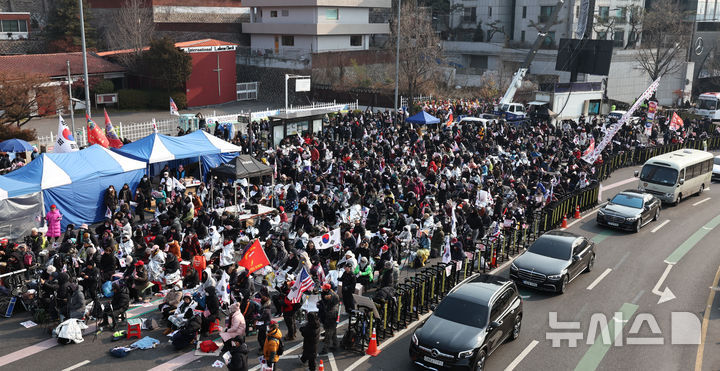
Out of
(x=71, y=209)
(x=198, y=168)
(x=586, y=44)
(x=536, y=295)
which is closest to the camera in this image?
(x=536, y=295)

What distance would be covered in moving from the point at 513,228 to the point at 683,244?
661 cm

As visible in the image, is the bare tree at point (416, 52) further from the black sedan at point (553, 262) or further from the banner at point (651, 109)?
the black sedan at point (553, 262)

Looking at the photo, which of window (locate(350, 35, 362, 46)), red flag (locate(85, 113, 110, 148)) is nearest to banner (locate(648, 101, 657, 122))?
window (locate(350, 35, 362, 46))

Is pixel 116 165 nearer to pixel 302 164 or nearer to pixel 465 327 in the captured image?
pixel 302 164

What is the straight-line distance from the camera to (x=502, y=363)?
12602 millimetres

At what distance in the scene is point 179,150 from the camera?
2445cm

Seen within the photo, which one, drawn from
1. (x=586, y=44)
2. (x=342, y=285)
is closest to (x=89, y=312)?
(x=342, y=285)

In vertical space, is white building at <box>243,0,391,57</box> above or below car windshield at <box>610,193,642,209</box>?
above

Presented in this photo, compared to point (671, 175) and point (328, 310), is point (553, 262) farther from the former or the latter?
point (671, 175)

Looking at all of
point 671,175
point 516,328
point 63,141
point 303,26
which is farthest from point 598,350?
point 303,26

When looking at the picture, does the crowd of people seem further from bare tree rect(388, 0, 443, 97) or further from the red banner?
bare tree rect(388, 0, 443, 97)

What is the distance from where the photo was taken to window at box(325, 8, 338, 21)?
191 feet

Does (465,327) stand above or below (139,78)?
below

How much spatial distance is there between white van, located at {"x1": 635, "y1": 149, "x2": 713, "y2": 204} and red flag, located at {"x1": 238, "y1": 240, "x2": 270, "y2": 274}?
19.0 meters
